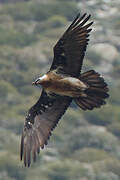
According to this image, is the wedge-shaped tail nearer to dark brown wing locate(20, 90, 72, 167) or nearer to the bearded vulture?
the bearded vulture

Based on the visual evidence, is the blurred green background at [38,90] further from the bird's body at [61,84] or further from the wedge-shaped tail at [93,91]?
the bird's body at [61,84]

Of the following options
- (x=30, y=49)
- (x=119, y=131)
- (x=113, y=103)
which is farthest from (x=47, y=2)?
(x=119, y=131)

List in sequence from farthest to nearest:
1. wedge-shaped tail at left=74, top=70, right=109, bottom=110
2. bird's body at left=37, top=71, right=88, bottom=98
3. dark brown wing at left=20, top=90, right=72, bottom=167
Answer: dark brown wing at left=20, top=90, right=72, bottom=167
wedge-shaped tail at left=74, top=70, right=109, bottom=110
bird's body at left=37, top=71, right=88, bottom=98

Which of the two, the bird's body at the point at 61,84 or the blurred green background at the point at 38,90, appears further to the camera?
the blurred green background at the point at 38,90

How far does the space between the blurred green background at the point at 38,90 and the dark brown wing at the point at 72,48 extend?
22.9 metres

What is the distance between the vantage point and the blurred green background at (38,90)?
36.9 m

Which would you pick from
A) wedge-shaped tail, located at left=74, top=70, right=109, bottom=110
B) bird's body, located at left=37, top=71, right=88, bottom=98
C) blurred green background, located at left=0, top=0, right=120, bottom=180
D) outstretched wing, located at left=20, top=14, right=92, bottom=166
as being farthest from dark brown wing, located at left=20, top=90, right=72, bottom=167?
blurred green background, located at left=0, top=0, right=120, bottom=180

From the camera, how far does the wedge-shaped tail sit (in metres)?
11.9

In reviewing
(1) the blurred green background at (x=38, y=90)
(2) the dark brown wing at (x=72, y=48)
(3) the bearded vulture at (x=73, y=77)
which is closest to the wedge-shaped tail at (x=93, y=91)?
(3) the bearded vulture at (x=73, y=77)

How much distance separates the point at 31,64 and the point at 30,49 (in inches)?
164

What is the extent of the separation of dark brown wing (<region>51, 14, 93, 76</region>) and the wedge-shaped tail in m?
0.22

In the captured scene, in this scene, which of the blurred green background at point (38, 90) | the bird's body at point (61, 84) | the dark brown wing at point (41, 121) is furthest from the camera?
the blurred green background at point (38, 90)

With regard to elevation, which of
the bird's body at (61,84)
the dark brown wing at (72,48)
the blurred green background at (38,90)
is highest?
the blurred green background at (38,90)

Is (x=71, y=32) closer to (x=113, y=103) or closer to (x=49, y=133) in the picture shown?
(x=49, y=133)
